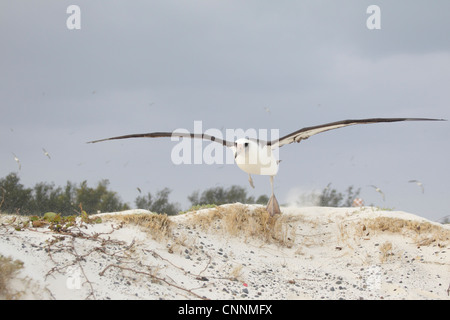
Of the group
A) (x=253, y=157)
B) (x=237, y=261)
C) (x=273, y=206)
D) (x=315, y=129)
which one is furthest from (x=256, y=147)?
(x=237, y=261)

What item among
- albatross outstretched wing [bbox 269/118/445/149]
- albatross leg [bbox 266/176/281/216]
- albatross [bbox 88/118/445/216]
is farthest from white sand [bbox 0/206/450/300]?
albatross outstretched wing [bbox 269/118/445/149]

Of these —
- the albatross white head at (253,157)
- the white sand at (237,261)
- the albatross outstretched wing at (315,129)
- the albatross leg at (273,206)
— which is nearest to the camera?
the white sand at (237,261)

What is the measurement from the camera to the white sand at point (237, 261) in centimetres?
545

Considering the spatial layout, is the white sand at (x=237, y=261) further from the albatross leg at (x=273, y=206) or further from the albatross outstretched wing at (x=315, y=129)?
the albatross outstretched wing at (x=315, y=129)

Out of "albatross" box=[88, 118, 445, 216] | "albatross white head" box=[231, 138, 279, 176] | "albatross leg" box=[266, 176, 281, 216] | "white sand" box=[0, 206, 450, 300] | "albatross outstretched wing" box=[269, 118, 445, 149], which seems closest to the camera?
"white sand" box=[0, 206, 450, 300]

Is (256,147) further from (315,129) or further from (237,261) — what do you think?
(237,261)

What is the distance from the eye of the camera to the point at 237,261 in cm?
742

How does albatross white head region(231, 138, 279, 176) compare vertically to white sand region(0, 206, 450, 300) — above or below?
above

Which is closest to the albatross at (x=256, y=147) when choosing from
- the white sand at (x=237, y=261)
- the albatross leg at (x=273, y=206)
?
the albatross leg at (x=273, y=206)

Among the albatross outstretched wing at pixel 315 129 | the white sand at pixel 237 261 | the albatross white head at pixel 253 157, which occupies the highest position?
the albatross outstretched wing at pixel 315 129

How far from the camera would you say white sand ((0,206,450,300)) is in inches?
215

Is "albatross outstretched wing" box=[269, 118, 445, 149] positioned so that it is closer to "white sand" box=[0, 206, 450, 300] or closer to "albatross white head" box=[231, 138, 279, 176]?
"albatross white head" box=[231, 138, 279, 176]
